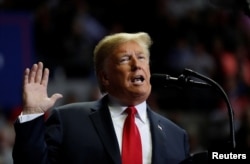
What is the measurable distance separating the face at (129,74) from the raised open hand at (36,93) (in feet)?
1.32

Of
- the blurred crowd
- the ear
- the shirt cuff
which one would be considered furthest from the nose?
the blurred crowd

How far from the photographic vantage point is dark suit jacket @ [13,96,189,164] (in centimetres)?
322

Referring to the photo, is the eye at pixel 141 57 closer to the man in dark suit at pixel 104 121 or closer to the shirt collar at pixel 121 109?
the man in dark suit at pixel 104 121

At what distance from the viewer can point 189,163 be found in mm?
3328

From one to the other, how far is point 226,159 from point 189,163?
52 centimetres

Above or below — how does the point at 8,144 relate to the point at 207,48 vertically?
below

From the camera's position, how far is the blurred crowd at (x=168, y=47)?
7402 mm

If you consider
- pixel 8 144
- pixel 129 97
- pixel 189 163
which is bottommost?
pixel 8 144

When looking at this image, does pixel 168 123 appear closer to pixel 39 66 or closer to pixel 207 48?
pixel 39 66


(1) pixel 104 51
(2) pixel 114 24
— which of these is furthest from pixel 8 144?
A: (1) pixel 104 51

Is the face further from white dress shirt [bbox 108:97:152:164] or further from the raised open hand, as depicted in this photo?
the raised open hand

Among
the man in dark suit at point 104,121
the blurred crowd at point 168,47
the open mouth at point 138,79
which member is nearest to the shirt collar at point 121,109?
the man in dark suit at point 104,121

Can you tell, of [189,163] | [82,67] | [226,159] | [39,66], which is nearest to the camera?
[226,159]

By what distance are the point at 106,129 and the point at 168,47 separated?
4.94 meters
